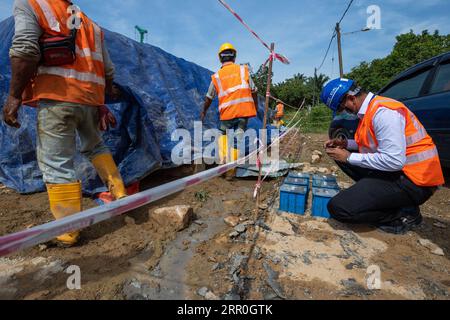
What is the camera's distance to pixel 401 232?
2236mm

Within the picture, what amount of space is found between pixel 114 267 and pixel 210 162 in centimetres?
227

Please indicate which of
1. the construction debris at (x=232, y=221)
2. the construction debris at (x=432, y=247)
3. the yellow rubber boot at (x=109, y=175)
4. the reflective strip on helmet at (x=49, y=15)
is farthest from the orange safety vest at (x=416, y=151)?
the reflective strip on helmet at (x=49, y=15)

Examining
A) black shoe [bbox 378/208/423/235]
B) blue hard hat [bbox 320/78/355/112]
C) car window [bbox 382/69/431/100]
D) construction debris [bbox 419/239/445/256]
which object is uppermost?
car window [bbox 382/69/431/100]

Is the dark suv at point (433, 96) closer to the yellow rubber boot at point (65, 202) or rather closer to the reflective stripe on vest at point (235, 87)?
the reflective stripe on vest at point (235, 87)

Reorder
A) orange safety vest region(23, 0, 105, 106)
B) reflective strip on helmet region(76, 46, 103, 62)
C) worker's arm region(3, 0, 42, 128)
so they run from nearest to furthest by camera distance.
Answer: worker's arm region(3, 0, 42, 128), orange safety vest region(23, 0, 105, 106), reflective strip on helmet region(76, 46, 103, 62)

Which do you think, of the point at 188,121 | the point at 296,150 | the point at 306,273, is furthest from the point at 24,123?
the point at 296,150

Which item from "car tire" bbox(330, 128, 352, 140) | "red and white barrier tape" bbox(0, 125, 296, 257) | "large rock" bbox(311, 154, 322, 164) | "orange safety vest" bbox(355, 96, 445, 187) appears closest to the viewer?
"red and white barrier tape" bbox(0, 125, 296, 257)

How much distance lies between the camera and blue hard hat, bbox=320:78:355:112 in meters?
2.19

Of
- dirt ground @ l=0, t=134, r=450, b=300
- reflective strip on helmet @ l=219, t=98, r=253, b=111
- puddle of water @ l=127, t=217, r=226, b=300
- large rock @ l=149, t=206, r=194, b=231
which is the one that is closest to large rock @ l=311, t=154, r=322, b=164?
reflective strip on helmet @ l=219, t=98, r=253, b=111

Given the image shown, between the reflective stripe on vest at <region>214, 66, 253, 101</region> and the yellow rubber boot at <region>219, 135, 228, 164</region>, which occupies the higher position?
the reflective stripe on vest at <region>214, 66, 253, 101</region>

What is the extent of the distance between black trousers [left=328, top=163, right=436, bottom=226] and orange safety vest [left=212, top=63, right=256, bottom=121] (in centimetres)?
180

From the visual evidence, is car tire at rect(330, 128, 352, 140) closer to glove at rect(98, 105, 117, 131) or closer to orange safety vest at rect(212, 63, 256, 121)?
orange safety vest at rect(212, 63, 256, 121)
